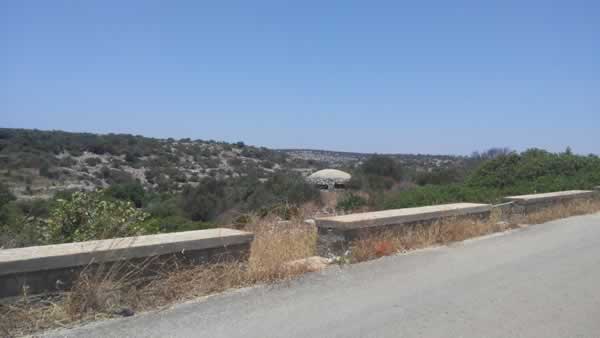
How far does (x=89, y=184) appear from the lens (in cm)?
3759

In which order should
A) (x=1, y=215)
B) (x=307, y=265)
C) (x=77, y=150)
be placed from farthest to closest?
1. (x=77, y=150)
2. (x=1, y=215)
3. (x=307, y=265)

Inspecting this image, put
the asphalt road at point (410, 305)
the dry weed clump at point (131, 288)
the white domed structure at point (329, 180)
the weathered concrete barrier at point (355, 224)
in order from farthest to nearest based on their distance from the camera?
the white domed structure at point (329, 180) → the weathered concrete barrier at point (355, 224) → the asphalt road at point (410, 305) → the dry weed clump at point (131, 288)

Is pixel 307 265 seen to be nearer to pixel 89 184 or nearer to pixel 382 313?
pixel 382 313

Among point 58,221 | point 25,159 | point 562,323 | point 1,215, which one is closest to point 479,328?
point 562,323

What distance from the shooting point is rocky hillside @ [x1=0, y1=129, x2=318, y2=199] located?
3679cm

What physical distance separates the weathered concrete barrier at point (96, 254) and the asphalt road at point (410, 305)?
1.72 ft

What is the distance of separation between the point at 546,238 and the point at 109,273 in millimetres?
8017

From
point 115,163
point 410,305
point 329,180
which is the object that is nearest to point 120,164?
point 115,163

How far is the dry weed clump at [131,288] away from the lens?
4477 mm

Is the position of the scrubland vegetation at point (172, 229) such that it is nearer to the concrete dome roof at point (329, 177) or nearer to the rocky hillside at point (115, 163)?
the concrete dome roof at point (329, 177)

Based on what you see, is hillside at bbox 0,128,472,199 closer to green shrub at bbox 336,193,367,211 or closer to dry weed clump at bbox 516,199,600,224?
green shrub at bbox 336,193,367,211

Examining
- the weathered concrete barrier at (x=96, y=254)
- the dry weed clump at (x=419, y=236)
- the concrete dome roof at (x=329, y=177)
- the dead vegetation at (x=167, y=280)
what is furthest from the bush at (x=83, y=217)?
the concrete dome roof at (x=329, y=177)

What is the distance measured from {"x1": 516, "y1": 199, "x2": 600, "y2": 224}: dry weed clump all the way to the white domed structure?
52.7 ft

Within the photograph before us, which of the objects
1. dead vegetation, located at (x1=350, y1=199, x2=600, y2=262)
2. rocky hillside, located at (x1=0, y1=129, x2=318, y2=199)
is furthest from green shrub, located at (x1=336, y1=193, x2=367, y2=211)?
rocky hillside, located at (x1=0, y1=129, x2=318, y2=199)
